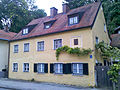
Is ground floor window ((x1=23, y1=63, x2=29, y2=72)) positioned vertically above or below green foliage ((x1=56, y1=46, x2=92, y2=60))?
below

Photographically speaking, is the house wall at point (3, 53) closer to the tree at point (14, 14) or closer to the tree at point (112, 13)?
the tree at point (14, 14)

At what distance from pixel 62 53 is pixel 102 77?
4.68 m

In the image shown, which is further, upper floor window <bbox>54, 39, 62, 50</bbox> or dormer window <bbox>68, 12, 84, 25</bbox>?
upper floor window <bbox>54, 39, 62, 50</bbox>

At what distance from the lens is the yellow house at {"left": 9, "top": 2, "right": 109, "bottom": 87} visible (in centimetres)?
1253

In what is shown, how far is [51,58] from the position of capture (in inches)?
582

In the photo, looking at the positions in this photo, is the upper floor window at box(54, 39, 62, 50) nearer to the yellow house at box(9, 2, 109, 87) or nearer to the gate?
the yellow house at box(9, 2, 109, 87)

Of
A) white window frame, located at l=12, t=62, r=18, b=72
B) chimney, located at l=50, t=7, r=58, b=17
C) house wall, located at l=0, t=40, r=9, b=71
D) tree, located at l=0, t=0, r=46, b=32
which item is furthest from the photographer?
tree, located at l=0, t=0, r=46, b=32

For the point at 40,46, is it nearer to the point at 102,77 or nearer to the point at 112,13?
the point at 102,77

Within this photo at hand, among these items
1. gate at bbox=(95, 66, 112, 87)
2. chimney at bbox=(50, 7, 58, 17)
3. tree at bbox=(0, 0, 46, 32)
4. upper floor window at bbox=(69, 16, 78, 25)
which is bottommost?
gate at bbox=(95, 66, 112, 87)

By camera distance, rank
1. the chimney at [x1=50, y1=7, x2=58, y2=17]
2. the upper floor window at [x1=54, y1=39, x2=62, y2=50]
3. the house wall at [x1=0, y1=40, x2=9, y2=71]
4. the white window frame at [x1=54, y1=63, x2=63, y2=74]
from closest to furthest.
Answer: the white window frame at [x1=54, y1=63, x2=63, y2=74] → the upper floor window at [x1=54, y1=39, x2=62, y2=50] → the chimney at [x1=50, y1=7, x2=58, y2=17] → the house wall at [x1=0, y1=40, x2=9, y2=71]

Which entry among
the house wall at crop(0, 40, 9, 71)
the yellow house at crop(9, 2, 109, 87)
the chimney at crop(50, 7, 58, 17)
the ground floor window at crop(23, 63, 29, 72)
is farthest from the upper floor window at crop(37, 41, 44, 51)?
the house wall at crop(0, 40, 9, 71)

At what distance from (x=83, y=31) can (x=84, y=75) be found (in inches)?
168

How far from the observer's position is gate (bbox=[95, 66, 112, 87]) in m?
11.3

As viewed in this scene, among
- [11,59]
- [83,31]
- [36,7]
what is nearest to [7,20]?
[36,7]
